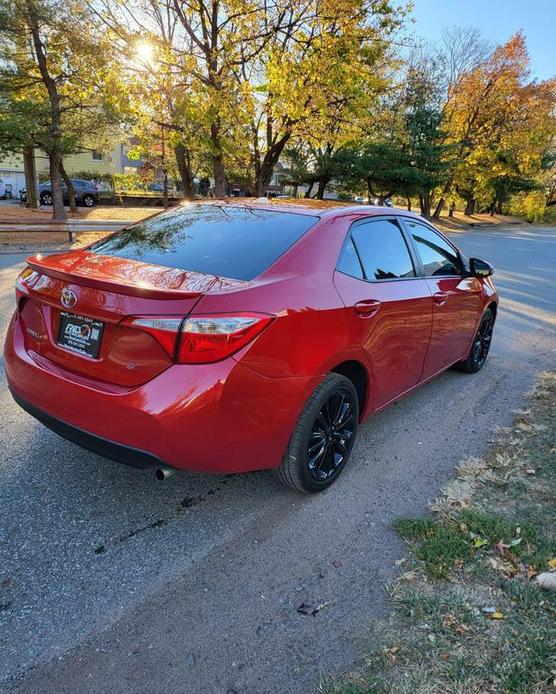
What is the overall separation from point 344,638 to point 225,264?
6.13ft

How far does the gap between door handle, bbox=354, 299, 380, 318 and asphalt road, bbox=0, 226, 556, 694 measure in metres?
1.08

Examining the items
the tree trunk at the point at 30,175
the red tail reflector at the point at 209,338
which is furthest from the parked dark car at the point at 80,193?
the red tail reflector at the point at 209,338

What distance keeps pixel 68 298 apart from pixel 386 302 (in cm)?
194

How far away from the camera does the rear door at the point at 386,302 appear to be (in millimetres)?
3037

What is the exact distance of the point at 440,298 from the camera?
400 centimetres

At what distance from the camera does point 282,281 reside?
254cm

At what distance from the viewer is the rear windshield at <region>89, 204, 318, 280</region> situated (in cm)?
269

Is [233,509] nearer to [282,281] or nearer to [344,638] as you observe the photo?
[344,638]

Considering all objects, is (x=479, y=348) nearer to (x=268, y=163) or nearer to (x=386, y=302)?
(x=386, y=302)

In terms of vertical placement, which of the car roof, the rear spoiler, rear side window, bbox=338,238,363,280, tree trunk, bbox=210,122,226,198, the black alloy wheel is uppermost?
tree trunk, bbox=210,122,226,198

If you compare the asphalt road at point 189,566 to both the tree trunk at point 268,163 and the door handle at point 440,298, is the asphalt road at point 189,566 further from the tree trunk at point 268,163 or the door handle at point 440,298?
the tree trunk at point 268,163

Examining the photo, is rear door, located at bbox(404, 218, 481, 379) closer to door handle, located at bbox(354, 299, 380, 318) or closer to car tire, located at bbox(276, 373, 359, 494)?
door handle, located at bbox(354, 299, 380, 318)

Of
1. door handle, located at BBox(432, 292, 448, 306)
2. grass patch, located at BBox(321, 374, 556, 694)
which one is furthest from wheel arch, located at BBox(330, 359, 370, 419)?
door handle, located at BBox(432, 292, 448, 306)

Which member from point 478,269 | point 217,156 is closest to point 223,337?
point 478,269
